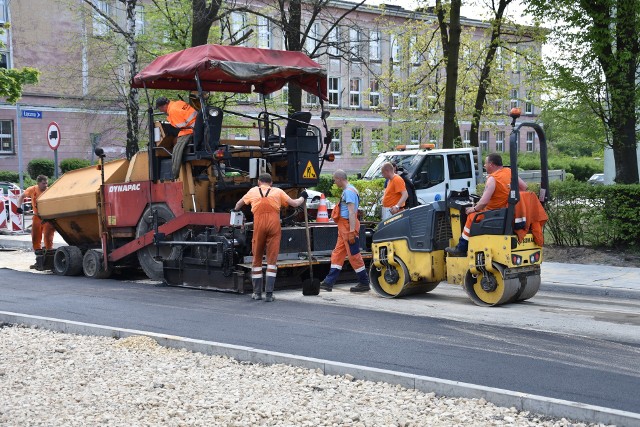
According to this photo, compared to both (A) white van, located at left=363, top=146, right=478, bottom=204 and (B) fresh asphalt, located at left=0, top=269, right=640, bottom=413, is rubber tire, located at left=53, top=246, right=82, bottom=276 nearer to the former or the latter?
(B) fresh asphalt, located at left=0, top=269, right=640, bottom=413

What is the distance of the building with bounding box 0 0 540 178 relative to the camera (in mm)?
31734

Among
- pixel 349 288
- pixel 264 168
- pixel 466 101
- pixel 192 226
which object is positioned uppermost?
pixel 466 101

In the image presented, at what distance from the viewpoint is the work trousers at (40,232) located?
15.9m

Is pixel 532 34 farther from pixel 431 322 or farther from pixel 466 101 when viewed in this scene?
pixel 431 322

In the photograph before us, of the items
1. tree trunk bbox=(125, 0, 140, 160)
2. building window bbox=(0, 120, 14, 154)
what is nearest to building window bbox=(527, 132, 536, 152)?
building window bbox=(0, 120, 14, 154)

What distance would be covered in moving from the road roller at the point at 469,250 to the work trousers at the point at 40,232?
7.12 m

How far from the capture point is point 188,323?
30.9ft

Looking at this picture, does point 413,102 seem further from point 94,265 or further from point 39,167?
point 94,265

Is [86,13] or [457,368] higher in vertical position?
[86,13]

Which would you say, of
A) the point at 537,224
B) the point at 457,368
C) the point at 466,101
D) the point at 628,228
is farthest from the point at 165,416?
the point at 466,101

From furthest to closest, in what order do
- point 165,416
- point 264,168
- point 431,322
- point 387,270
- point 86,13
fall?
point 86,13 < point 264,168 < point 387,270 < point 431,322 < point 165,416

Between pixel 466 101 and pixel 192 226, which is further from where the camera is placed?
pixel 466 101

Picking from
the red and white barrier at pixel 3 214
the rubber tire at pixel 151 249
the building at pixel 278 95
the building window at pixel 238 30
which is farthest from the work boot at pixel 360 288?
the red and white barrier at pixel 3 214

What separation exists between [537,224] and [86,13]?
19.4 meters
